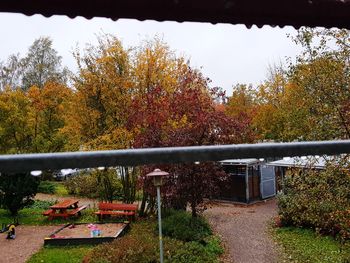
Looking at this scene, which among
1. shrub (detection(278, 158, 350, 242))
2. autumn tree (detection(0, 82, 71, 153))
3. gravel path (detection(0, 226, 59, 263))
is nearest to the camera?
shrub (detection(278, 158, 350, 242))

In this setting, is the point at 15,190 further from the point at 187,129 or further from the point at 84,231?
the point at 187,129

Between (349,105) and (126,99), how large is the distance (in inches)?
456

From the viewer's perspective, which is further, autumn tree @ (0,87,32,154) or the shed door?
the shed door

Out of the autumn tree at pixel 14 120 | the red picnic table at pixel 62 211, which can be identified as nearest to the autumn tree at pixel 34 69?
the autumn tree at pixel 14 120

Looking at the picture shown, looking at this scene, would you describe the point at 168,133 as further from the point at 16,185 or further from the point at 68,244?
the point at 16,185

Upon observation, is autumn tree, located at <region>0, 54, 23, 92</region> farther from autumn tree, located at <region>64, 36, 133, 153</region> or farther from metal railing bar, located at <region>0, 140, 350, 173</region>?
metal railing bar, located at <region>0, 140, 350, 173</region>

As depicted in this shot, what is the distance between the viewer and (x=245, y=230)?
15.7 meters

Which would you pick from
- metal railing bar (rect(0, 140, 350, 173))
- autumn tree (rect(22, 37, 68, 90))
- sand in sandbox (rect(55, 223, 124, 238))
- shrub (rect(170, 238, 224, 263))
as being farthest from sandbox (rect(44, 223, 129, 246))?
autumn tree (rect(22, 37, 68, 90))

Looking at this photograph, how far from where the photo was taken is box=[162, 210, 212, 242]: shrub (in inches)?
526

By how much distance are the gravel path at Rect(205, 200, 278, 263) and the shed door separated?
2.14 feet

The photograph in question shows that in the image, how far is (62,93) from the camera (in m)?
23.1

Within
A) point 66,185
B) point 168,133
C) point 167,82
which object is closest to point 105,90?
point 167,82

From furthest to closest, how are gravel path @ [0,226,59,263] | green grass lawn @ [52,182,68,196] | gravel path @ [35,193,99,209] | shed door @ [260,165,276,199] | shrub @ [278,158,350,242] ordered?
green grass lawn @ [52,182,68,196], gravel path @ [35,193,99,209], shed door @ [260,165,276,199], gravel path @ [0,226,59,263], shrub @ [278,158,350,242]

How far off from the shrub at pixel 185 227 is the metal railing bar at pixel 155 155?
1277cm
